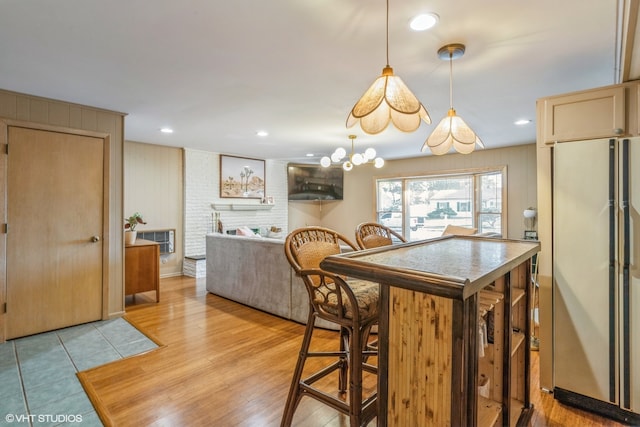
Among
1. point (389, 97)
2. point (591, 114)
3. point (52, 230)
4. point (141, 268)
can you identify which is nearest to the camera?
point (389, 97)

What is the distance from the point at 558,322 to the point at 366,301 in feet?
5.06

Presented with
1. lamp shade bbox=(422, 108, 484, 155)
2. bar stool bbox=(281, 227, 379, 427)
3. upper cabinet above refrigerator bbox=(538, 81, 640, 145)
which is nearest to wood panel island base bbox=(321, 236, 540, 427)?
bar stool bbox=(281, 227, 379, 427)

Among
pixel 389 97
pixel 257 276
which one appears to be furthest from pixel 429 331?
pixel 257 276

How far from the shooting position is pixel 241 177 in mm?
6832

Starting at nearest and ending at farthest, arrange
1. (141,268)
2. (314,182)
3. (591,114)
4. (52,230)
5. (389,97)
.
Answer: (389,97)
(591,114)
(52,230)
(141,268)
(314,182)

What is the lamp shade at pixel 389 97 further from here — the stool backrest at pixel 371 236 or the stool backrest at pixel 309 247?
the stool backrest at pixel 371 236

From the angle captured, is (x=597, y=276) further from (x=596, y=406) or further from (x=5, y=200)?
(x=5, y=200)

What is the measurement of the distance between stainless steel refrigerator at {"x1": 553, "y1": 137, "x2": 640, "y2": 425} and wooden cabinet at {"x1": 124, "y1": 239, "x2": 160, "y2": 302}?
14.2ft

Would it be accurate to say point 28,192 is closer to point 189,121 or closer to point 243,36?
point 189,121

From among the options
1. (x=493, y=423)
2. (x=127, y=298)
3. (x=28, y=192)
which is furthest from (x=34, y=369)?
(x=493, y=423)

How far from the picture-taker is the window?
6059 mm

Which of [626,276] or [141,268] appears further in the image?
[141,268]

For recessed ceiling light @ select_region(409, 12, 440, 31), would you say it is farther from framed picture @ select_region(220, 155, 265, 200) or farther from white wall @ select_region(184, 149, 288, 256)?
framed picture @ select_region(220, 155, 265, 200)

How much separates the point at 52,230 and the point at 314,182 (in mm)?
5269
